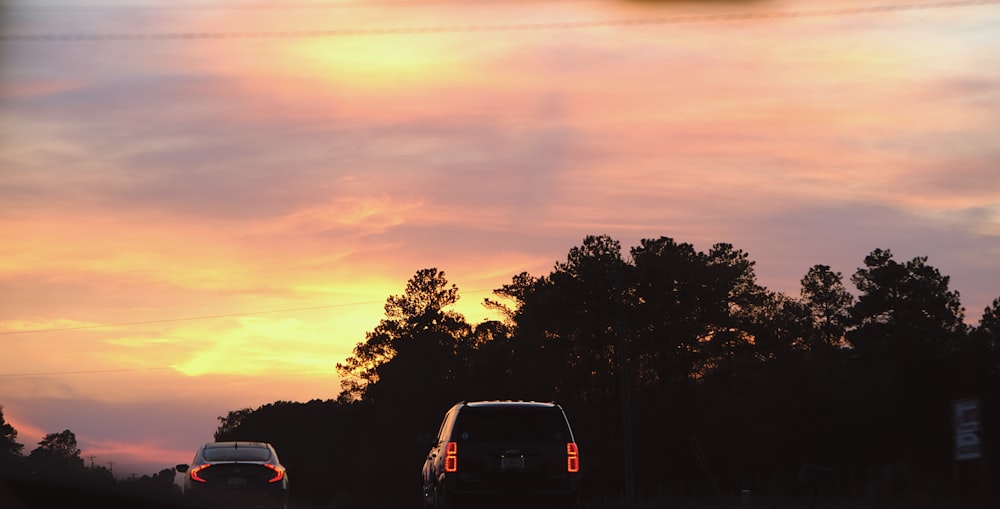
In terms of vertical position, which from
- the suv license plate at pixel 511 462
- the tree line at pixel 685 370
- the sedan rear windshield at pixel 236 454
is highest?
the tree line at pixel 685 370

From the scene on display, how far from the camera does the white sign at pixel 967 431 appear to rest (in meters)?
16.1

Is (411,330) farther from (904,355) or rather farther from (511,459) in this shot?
(511,459)

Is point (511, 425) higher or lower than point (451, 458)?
higher

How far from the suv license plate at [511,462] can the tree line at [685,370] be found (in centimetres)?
4012

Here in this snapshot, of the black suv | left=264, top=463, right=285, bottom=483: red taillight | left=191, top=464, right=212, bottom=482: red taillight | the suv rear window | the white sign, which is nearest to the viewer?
the white sign

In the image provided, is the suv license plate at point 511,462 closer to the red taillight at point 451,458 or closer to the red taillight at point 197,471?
the red taillight at point 451,458

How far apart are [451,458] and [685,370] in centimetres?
5854

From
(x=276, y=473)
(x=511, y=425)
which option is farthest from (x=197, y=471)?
(x=511, y=425)

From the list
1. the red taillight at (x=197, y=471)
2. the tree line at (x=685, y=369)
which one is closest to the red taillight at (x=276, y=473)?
the red taillight at (x=197, y=471)

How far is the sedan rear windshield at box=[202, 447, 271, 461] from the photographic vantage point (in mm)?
25797

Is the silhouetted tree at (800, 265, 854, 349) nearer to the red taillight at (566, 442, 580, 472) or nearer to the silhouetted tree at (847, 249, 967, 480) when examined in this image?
the silhouetted tree at (847, 249, 967, 480)

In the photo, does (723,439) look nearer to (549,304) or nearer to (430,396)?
(549,304)

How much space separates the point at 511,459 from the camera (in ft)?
68.2

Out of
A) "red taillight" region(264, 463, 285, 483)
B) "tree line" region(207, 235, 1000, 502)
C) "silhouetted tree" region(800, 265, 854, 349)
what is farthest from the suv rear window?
"silhouetted tree" region(800, 265, 854, 349)
